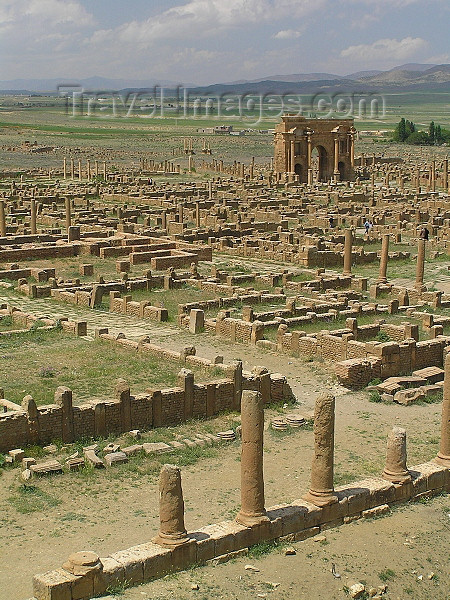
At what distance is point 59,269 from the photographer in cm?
3459

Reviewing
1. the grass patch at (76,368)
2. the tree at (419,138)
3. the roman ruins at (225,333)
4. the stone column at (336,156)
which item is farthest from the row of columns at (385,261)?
the tree at (419,138)

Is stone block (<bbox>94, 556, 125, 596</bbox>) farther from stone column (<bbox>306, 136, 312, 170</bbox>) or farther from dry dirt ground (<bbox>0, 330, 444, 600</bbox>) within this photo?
stone column (<bbox>306, 136, 312, 170</bbox>)

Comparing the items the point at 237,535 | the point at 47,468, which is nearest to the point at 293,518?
the point at 237,535

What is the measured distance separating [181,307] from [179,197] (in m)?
33.6

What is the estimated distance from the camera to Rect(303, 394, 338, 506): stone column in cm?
1243

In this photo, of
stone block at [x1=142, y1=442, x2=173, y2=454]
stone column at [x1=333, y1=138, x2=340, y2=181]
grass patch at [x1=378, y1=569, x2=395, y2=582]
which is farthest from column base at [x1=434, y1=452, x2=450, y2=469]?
stone column at [x1=333, y1=138, x2=340, y2=181]

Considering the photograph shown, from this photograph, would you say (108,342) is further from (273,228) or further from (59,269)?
(273,228)

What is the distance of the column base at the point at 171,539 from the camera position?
426 inches

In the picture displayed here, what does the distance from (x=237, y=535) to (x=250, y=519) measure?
0.31m

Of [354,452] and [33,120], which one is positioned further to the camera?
[33,120]

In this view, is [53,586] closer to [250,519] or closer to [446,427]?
[250,519]

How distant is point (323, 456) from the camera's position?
12430mm

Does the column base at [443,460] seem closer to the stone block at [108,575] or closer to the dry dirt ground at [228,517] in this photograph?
the dry dirt ground at [228,517]

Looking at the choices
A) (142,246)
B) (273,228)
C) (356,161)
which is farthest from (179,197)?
(356,161)
